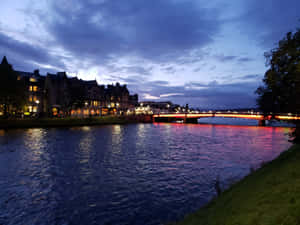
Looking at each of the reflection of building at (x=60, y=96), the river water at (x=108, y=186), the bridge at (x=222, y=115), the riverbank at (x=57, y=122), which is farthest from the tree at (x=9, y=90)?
the bridge at (x=222, y=115)

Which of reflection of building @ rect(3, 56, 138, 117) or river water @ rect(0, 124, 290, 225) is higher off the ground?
reflection of building @ rect(3, 56, 138, 117)

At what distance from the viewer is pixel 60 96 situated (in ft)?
313

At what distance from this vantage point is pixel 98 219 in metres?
11.2

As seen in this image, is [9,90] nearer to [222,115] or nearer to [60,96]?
[60,96]

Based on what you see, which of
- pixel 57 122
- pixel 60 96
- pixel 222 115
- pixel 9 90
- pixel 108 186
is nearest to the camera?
pixel 108 186

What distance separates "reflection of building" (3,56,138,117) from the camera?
3302 inches

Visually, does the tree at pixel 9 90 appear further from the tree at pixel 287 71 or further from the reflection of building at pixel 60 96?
the tree at pixel 287 71

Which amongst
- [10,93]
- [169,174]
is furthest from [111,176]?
[10,93]

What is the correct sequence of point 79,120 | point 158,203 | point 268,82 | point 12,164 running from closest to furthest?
point 158,203 < point 268,82 < point 12,164 < point 79,120

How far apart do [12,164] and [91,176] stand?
414 inches

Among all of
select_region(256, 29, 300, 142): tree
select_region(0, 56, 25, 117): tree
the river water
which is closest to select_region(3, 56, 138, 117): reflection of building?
select_region(0, 56, 25, 117): tree

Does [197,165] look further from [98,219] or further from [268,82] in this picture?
A: [98,219]

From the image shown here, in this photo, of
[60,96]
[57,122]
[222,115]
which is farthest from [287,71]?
[60,96]

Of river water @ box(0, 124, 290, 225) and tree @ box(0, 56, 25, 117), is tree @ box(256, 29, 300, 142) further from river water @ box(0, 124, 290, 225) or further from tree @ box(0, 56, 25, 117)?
tree @ box(0, 56, 25, 117)
